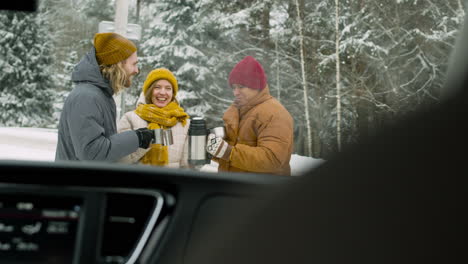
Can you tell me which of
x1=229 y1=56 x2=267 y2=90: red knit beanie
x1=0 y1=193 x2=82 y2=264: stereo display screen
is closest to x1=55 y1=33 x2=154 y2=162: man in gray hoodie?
x1=229 y1=56 x2=267 y2=90: red knit beanie

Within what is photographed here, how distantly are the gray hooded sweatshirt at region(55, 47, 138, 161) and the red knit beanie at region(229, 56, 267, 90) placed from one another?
2.00 feet

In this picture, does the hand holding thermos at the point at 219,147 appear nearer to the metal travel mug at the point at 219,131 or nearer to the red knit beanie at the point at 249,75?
the metal travel mug at the point at 219,131

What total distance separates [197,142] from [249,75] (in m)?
0.47

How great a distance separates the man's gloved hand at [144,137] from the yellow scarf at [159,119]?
95 millimetres

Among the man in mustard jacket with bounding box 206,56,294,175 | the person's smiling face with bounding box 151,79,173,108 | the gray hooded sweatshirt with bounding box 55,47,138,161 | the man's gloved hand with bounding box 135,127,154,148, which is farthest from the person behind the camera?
the person's smiling face with bounding box 151,79,173,108

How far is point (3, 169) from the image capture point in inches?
36.7

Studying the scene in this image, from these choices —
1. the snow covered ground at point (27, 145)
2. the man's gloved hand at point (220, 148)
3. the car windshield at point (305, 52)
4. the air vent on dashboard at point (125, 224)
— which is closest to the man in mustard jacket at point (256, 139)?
the man's gloved hand at point (220, 148)

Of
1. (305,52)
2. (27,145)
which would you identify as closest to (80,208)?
(27,145)

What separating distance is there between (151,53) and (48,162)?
47.5 ft

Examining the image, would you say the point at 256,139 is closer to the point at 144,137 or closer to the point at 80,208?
the point at 144,137

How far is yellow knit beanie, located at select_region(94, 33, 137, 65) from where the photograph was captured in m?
1.92

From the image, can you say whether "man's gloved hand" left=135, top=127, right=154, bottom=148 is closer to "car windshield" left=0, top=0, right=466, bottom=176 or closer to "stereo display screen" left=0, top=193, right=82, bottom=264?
"stereo display screen" left=0, top=193, right=82, bottom=264

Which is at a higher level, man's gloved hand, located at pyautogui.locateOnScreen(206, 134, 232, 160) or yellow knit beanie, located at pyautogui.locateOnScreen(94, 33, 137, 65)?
yellow knit beanie, located at pyautogui.locateOnScreen(94, 33, 137, 65)

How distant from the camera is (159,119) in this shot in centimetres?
208
